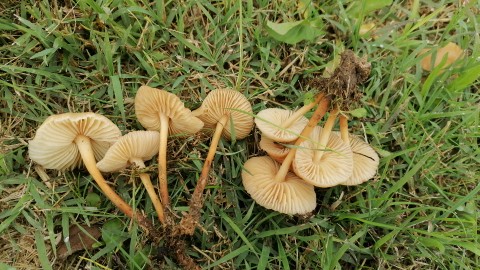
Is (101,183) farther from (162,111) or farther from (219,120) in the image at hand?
(219,120)

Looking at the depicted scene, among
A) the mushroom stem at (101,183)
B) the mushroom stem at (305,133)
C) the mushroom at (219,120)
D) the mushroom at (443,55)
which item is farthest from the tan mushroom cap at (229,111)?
the mushroom at (443,55)

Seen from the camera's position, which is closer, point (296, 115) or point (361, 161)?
point (296, 115)

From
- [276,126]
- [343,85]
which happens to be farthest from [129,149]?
[343,85]

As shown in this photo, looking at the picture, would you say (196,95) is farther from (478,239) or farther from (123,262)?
(478,239)

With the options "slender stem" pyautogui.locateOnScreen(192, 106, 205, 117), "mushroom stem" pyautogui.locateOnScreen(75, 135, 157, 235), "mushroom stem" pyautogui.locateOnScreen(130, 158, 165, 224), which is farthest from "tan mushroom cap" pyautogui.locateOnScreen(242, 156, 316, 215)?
"mushroom stem" pyautogui.locateOnScreen(75, 135, 157, 235)

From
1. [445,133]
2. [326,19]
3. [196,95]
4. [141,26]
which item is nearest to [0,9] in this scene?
[141,26]
